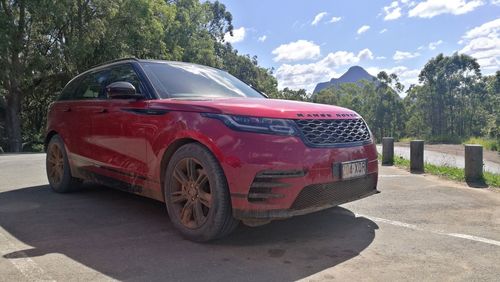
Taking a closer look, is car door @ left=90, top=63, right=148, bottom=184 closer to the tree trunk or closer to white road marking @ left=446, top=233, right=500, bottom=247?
white road marking @ left=446, top=233, right=500, bottom=247

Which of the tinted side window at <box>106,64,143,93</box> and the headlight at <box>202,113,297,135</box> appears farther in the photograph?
the tinted side window at <box>106,64,143,93</box>

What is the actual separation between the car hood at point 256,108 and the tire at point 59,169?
2.27m

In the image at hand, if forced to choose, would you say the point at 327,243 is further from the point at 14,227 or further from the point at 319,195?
the point at 14,227

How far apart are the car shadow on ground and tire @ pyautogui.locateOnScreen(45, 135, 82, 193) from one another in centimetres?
57

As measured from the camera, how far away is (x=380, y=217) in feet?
16.1

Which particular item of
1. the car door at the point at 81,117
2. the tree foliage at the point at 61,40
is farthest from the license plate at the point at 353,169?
the tree foliage at the point at 61,40

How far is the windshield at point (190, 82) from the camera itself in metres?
4.54

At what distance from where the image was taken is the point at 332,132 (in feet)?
12.9

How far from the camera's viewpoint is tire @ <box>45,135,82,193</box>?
590cm

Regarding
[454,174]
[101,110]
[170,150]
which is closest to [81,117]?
[101,110]

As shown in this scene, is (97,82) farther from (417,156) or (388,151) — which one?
(388,151)

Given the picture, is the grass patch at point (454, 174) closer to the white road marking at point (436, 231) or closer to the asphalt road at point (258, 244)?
the asphalt road at point (258, 244)

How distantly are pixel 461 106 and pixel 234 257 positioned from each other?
226ft

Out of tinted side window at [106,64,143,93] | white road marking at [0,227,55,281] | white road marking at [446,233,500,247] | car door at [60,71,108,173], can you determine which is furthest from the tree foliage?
white road marking at [446,233,500,247]
